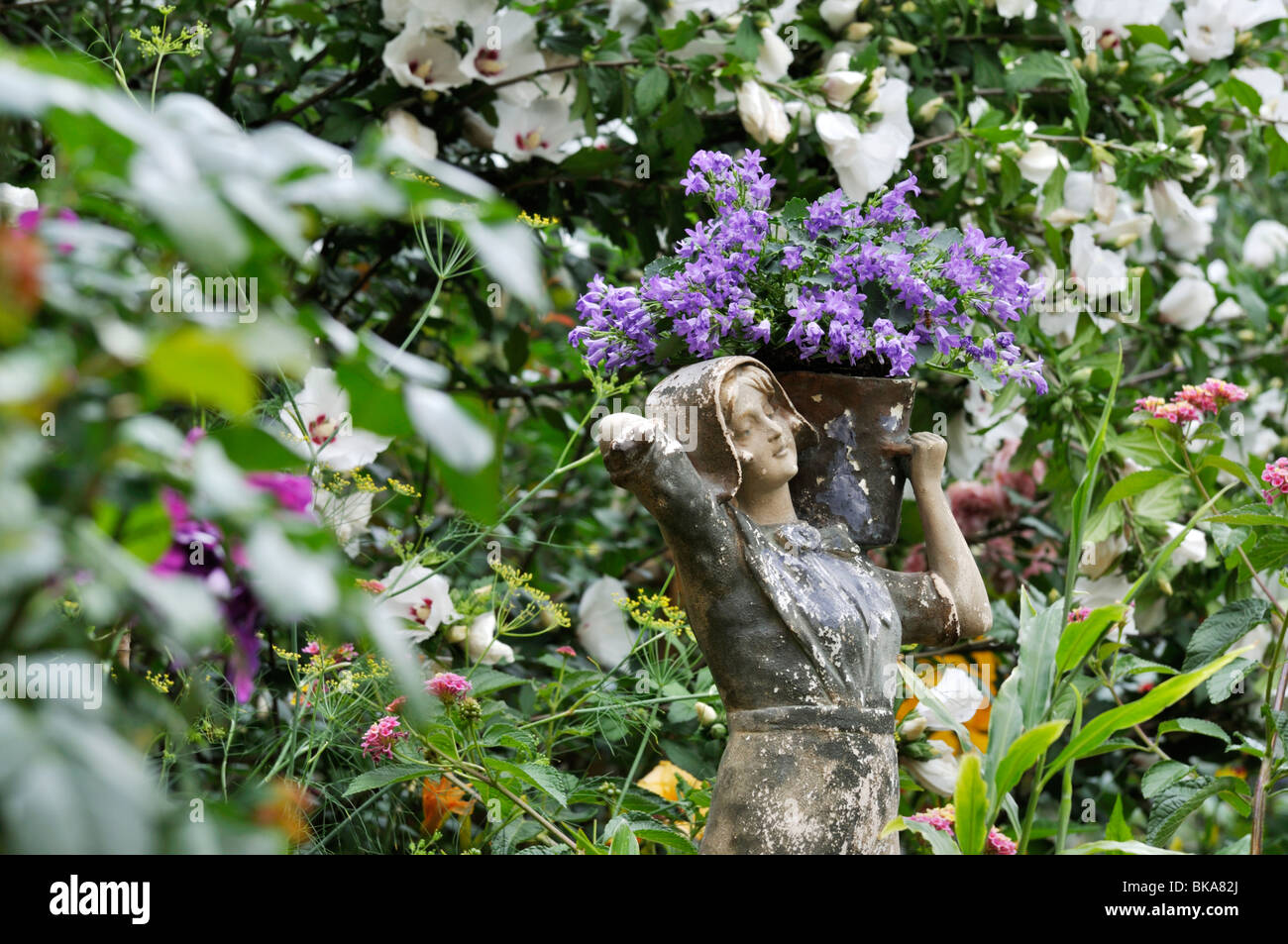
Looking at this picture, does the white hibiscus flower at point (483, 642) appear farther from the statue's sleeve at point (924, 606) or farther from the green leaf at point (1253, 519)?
the green leaf at point (1253, 519)

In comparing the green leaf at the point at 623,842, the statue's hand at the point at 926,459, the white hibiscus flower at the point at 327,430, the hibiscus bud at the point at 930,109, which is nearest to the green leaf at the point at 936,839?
the green leaf at the point at 623,842

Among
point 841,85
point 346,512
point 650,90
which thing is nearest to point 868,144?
point 841,85

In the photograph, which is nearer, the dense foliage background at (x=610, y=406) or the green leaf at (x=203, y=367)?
the green leaf at (x=203, y=367)

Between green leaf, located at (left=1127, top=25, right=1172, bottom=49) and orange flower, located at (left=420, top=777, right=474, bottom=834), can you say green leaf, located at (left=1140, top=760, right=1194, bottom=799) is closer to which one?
orange flower, located at (left=420, top=777, right=474, bottom=834)

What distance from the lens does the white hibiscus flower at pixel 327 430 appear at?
1796mm

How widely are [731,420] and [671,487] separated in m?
0.14

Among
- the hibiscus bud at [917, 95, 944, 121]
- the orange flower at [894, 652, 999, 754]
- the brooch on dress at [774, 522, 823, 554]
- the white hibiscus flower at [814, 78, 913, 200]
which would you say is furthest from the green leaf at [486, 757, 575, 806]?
the hibiscus bud at [917, 95, 944, 121]

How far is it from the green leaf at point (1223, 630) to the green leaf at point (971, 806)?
0.64 m

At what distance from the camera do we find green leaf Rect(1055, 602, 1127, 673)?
1.18 m

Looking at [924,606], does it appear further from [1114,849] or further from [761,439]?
[1114,849]

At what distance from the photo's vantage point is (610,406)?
2.58m

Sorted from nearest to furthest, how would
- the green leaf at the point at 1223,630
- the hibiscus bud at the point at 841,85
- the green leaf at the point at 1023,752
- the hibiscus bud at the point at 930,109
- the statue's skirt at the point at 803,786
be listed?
1. the green leaf at the point at 1023,752
2. the statue's skirt at the point at 803,786
3. the green leaf at the point at 1223,630
4. the hibiscus bud at the point at 841,85
5. the hibiscus bud at the point at 930,109

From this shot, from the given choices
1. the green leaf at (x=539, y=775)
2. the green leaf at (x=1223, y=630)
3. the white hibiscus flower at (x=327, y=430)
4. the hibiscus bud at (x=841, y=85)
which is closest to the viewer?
the green leaf at (x=539, y=775)
